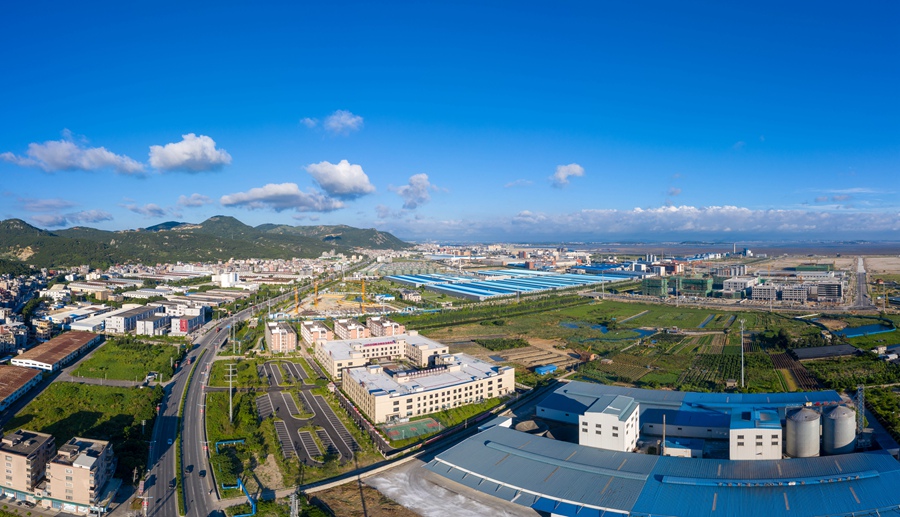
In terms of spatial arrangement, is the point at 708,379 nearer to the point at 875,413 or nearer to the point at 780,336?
the point at 875,413

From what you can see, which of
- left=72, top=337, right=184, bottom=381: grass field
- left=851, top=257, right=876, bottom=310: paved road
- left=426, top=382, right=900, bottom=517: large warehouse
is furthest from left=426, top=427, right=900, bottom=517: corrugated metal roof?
left=851, top=257, right=876, bottom=310: paved road

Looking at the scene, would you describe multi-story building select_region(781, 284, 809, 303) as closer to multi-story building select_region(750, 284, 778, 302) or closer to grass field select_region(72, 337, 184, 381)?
multi-story building select_region(750, 284, 778, 302)

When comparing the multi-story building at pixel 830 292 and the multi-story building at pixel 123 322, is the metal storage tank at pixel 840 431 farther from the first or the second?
the multi-story building at pixel 830 292

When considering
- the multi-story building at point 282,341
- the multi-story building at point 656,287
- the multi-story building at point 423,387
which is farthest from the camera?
the multi-story building at point 656,287

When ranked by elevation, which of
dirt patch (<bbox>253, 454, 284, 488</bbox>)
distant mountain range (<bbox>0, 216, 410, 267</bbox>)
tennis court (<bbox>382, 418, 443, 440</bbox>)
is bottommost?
dirt patch (<bbox>253, 454, 284, 488</bbox>)

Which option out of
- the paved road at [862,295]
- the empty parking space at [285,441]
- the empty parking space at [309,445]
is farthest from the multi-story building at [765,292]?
the empty parking space at [285,441]

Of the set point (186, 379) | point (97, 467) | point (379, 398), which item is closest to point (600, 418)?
point (379, 398)

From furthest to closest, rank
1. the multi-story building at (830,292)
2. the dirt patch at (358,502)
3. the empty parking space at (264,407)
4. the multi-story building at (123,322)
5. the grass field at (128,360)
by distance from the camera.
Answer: the multi-story building at (830,292), the multi-story building at (123,322), the grass field at (128,360), the empty parking space at (264,407), the dirt patch at (358,502)
